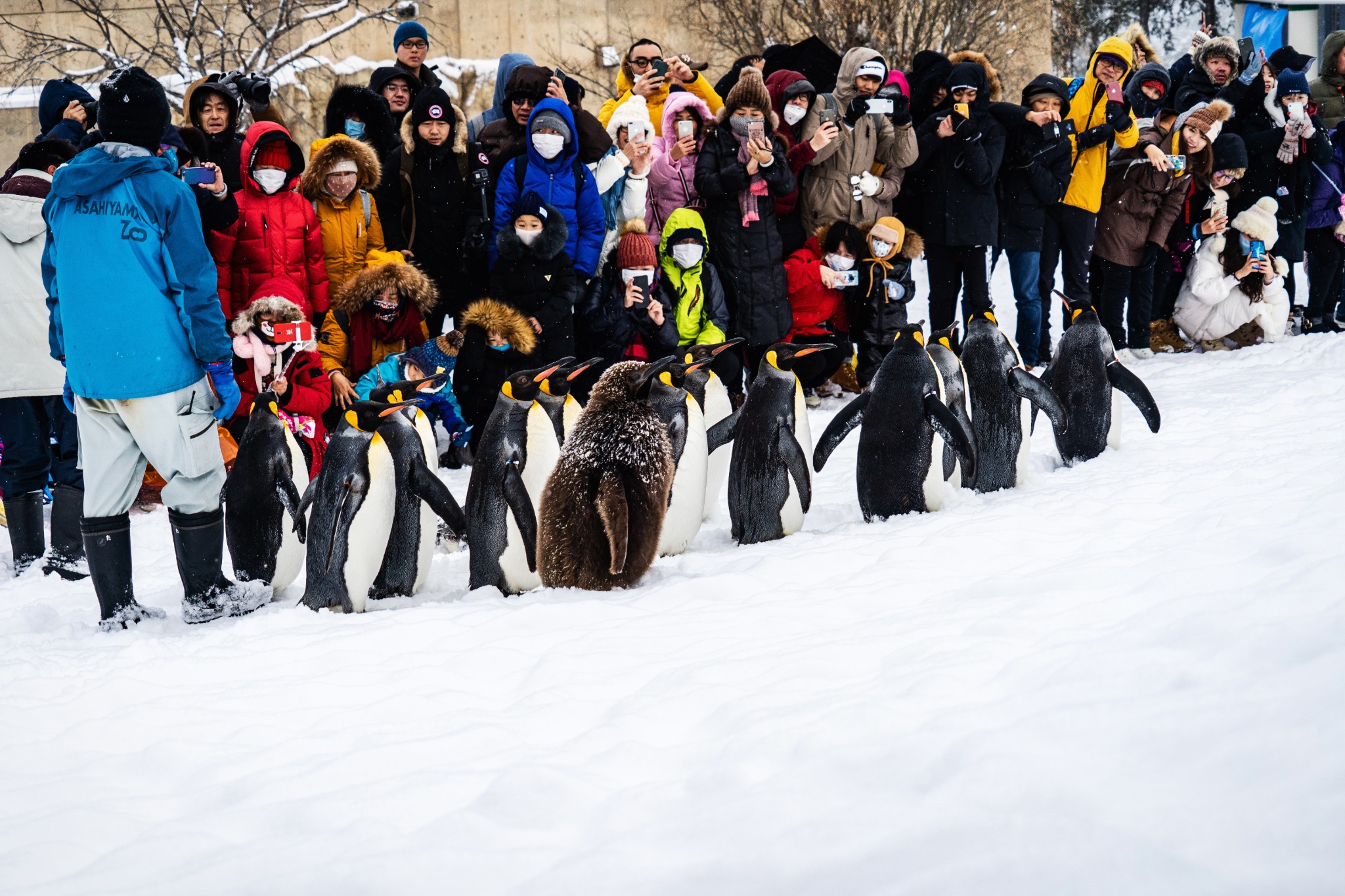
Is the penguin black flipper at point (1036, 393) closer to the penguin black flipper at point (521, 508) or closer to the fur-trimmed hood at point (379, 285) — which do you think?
the penguin black flipper at point (521, 508)

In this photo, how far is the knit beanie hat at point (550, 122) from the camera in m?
5.42

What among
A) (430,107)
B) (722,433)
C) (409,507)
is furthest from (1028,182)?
(409,507)

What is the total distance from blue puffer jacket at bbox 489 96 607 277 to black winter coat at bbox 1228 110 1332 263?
4726 millimetres

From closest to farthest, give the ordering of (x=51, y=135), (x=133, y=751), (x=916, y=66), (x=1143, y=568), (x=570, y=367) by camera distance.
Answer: (x=133, y=751)
(x=1143, y=568)
(x=570, y=367)
(x=51, y=135)
(x=916, y=66)

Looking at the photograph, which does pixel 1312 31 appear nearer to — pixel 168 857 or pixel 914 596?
pixel 914 596

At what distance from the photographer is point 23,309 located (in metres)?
4.50

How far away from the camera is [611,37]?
572 inches

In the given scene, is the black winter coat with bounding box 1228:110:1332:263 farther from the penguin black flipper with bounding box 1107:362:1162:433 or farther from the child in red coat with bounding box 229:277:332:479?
the child in red coat with bounding box 229:277:332:479

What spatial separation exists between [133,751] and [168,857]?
0.56m

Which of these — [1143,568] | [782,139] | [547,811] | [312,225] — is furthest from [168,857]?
[782,139]

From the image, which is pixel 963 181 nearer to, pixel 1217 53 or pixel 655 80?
pixel 655 80

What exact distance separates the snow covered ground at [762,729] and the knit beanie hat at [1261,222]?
165 inches

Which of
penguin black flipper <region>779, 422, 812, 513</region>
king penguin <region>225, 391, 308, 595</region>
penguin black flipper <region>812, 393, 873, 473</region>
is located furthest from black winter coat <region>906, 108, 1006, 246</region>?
king penguin <region>225, 391, 308, 595</region>

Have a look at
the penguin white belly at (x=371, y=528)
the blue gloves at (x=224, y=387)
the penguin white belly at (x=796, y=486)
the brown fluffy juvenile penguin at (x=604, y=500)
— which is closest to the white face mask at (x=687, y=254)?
the penguin white belly at (x=796, y=486)
